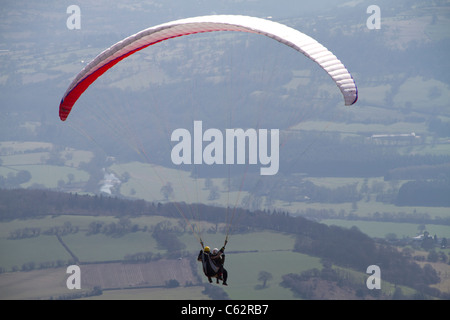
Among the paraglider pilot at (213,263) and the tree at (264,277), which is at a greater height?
the tree at (264,277)

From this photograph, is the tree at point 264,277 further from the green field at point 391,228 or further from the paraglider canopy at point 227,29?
the paraglider canopy at point 227,29

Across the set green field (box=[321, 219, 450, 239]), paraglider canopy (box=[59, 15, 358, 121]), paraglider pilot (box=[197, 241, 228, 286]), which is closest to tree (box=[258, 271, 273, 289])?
green field (box=[321, 219, 450, 239])

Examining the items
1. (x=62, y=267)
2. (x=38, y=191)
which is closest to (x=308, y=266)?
(x=62, y=267)

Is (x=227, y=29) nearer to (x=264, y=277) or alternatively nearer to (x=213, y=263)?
(x=213, y=263)

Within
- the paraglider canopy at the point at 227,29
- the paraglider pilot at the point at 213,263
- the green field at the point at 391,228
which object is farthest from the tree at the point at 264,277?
the paraglider pilot at the point at 213,263

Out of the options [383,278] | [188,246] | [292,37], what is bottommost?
[292,37]

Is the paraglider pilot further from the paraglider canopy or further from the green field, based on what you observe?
the green field

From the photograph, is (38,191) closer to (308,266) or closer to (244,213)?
(244,213)

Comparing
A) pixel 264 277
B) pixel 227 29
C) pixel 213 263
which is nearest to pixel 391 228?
pixel 264 277
